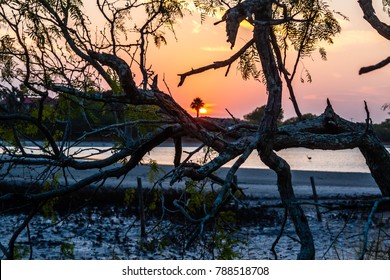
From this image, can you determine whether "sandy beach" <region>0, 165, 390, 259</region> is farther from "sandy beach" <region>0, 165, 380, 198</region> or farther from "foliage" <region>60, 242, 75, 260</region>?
"foliage" <region>60, 242, 75, 260</region>

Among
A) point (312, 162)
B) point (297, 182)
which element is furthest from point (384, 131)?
point (297, 182)

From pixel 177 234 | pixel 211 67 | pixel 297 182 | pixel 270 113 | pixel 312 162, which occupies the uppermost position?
pixel 211 67

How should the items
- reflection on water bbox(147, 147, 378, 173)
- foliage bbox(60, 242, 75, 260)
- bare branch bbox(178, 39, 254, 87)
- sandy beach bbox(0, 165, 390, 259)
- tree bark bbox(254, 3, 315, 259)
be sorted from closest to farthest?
tree bark bbox(254, 3, 315, 259), bare branch bbox(178, 39, 254, 87), foliage bbox(60, 242, 75, 260), sandy beach bbox(0, 165, 390, 259), reflection on water bbox(147, 147, 378, 173)

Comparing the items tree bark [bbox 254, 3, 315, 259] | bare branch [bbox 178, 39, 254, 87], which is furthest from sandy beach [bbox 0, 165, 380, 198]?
tree bark [bbox 254, 3, 315, 259]

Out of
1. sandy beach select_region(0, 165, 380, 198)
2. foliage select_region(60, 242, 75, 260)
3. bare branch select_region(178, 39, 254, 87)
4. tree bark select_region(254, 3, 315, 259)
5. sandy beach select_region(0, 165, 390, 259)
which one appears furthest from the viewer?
sandy beach select_region(0, 165, 380, 198)

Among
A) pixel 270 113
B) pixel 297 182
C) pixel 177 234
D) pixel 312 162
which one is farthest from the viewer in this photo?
pixel 312 162

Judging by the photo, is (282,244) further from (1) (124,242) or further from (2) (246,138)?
(2) (246,138)

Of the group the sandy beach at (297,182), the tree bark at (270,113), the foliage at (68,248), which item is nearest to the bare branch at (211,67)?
the tree bark at (270,113)

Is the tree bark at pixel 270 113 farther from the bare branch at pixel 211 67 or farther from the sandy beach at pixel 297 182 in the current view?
the sandy beach at pixel 297 182

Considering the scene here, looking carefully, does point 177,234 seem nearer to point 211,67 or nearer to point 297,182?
point 211,67

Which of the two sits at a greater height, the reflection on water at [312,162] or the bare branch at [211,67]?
the bare branch at [211,67]

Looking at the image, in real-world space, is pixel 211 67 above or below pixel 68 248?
above

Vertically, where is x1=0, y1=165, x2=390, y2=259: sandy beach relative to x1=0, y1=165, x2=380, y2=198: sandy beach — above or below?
below

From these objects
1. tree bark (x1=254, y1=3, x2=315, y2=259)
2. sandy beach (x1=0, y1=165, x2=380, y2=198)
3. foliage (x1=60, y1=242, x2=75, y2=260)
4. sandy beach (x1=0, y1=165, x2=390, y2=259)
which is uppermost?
tree bark (x1=254, y1=3, x2=315, y2=259)
